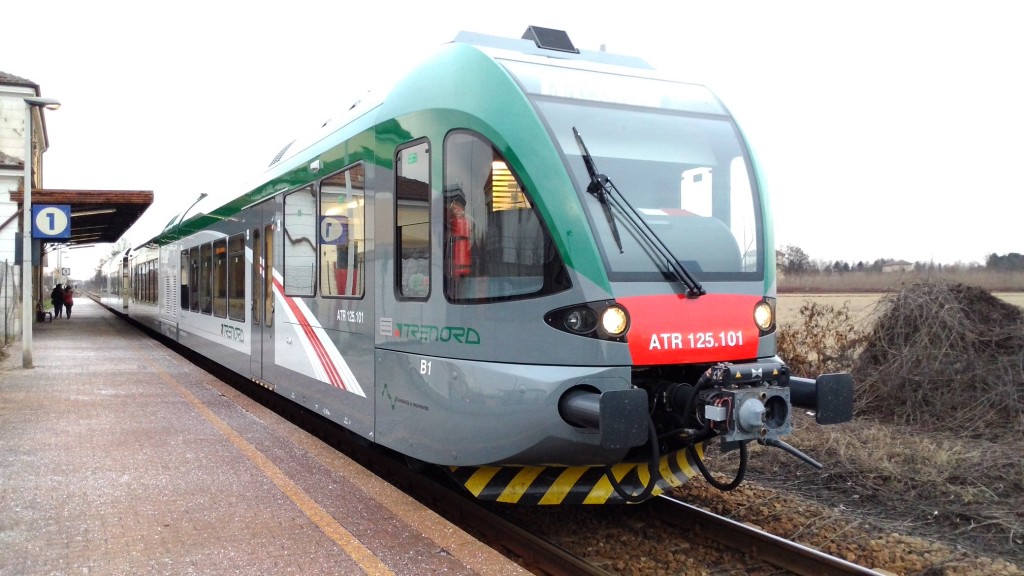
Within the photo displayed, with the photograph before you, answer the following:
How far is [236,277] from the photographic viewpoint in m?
10.8

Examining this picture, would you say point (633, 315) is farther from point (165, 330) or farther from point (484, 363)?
point (165, 330)

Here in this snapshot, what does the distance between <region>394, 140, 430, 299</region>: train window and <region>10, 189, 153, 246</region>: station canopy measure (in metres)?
13.3

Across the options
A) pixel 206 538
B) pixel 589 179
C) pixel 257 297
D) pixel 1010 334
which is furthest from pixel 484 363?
pixel 1010 334

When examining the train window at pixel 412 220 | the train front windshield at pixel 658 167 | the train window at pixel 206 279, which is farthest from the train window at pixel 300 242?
the train window at pixel 206 279

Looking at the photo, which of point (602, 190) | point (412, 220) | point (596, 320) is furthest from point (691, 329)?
point (412, 220)

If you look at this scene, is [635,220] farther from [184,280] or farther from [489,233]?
[184,280]

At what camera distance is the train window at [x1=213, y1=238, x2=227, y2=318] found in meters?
11.6

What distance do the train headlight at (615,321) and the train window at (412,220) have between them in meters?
1.42

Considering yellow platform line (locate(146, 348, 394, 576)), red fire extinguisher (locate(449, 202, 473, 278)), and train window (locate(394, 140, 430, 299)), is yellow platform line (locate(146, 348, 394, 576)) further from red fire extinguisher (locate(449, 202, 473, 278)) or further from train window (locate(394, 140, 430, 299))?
red fire extinguisher (locate(449, 202, 473, 278))

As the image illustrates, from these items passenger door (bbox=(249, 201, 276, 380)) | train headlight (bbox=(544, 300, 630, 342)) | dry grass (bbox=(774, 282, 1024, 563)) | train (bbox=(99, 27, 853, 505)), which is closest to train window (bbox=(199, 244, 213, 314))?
passenger door (bbox=(249, 201, 276, 380))

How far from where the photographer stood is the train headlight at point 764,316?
5445 millimetres

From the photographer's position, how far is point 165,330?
59.4 ft

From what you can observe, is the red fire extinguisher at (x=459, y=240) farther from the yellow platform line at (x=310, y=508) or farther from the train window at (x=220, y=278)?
the train window at (x=220, y=278)

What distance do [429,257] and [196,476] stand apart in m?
2.57
